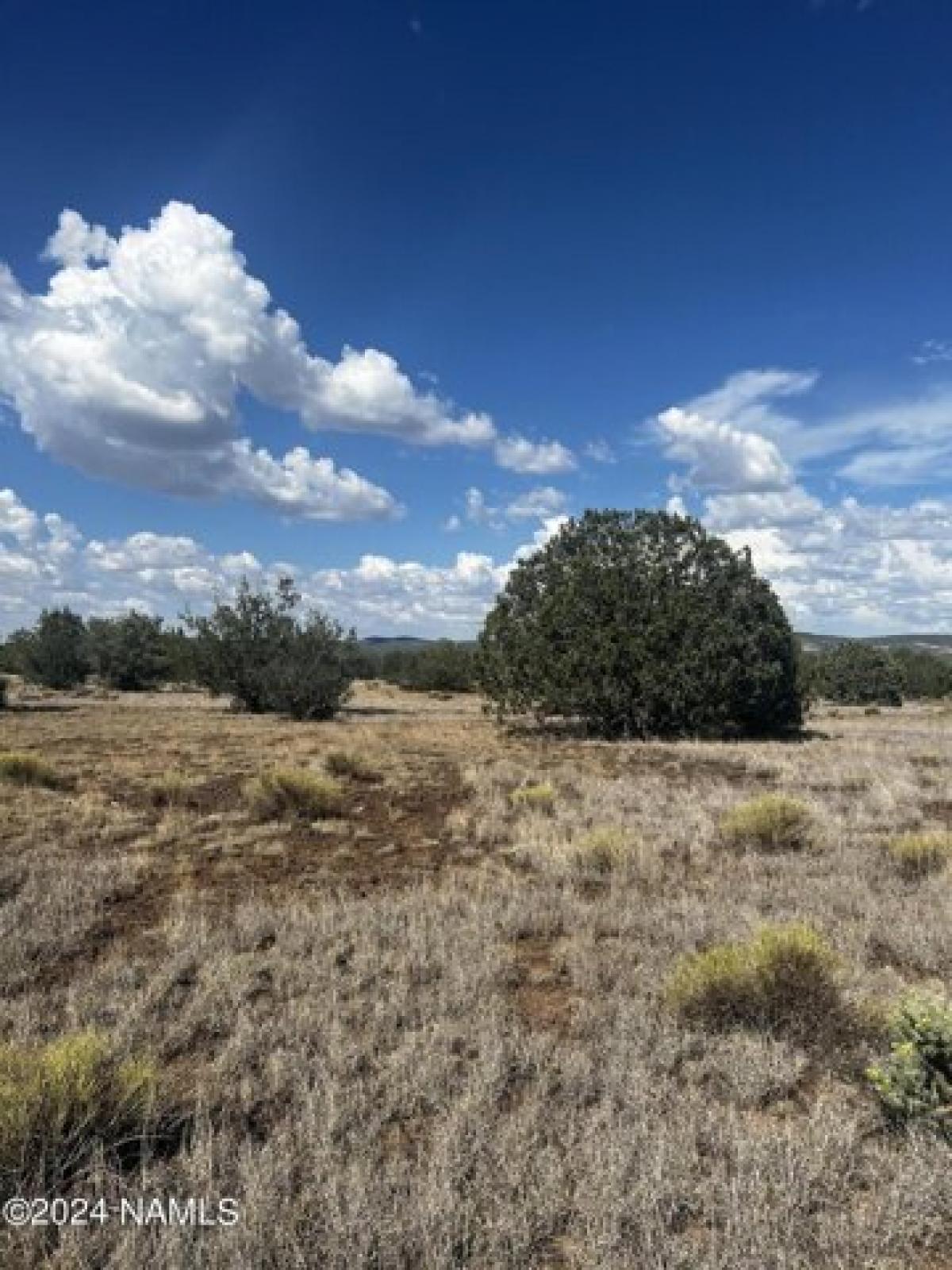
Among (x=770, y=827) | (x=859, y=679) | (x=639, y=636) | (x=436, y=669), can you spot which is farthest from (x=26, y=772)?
(x=859, y=679)

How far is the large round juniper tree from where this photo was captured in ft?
87.5

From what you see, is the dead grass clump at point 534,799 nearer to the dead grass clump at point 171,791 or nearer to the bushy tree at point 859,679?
the dead grass clump at point 171,791

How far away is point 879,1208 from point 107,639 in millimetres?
54801

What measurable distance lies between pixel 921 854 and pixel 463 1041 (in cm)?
606

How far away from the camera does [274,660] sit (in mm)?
35469

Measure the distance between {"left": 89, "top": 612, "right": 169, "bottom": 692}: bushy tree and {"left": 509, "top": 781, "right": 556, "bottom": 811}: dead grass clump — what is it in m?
42.1

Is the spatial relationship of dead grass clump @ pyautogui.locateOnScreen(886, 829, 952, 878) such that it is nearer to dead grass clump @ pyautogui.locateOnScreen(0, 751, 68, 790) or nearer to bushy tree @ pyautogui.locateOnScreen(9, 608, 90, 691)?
dead grass clump @ pyautogui.locateOnScreen(0, 751, 68, 790)

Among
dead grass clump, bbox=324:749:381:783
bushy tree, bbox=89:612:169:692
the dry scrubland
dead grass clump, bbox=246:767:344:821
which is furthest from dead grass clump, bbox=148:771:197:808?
bushy tree, bbox=89:612:169:692

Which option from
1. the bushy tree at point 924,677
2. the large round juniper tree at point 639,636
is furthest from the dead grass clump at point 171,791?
the bushy tree at point 924,677

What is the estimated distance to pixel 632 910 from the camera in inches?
285

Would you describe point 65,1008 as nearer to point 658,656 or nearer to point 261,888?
point 261,888

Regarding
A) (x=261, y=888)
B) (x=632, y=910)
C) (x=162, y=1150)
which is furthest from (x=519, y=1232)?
(x=261, y=888)

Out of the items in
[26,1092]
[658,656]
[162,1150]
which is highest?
[658,656]

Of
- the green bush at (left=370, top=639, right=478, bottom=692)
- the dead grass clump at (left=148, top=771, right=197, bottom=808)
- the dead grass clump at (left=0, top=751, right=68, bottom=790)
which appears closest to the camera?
the dead grass clump at (left=148, top=771, right=197, bottom=808)
